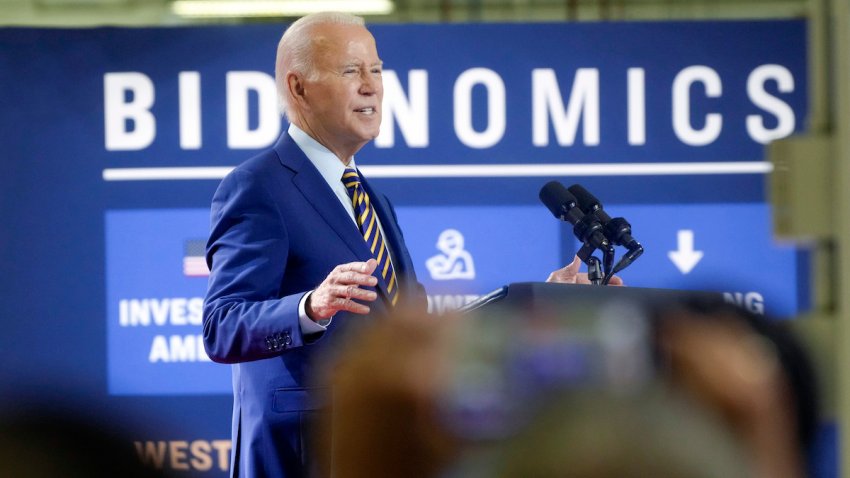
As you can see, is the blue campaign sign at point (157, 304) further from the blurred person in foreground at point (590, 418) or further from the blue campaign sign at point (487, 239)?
the blurred person in foreground at point (590, 418)

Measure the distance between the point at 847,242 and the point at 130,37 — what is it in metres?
4.18

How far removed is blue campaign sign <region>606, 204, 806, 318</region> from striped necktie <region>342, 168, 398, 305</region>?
2.27m

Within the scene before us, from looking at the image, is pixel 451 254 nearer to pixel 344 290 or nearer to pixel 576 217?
pixel 576 217

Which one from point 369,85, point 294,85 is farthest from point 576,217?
point 294,85

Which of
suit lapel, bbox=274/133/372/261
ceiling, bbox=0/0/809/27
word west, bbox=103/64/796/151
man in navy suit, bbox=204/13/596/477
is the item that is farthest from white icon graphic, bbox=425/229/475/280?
ceiling, bbox=0/0/809/27

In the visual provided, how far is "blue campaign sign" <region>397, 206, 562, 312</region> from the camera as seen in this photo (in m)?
4.62

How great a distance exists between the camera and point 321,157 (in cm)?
247

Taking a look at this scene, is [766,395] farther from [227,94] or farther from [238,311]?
[227,94]

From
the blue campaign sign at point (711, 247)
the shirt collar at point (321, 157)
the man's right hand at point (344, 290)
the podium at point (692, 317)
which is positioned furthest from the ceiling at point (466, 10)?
the podium at point (692, 317)

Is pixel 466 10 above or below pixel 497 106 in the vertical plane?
above

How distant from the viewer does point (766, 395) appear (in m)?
0.50

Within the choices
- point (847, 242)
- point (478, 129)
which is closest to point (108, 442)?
point (847, 242)

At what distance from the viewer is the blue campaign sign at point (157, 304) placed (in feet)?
15.1

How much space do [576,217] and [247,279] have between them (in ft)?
2.28
